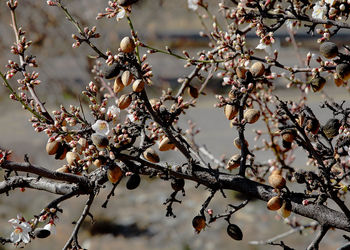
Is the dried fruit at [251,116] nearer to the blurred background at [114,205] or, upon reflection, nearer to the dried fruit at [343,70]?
the dried fruit at [343,70]

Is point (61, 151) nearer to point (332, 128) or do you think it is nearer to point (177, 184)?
point (177, 184)

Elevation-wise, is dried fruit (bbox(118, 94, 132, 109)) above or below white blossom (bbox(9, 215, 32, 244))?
above

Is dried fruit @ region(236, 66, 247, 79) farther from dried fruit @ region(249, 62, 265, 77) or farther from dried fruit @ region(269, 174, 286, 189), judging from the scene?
dried fruit @ region(269, 174, 286, 189)

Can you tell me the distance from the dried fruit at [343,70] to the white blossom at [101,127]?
2.73ft

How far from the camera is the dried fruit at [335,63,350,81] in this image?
1436 millimetres

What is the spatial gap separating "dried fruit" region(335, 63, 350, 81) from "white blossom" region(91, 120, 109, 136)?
2.73 feet

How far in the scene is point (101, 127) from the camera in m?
1.40

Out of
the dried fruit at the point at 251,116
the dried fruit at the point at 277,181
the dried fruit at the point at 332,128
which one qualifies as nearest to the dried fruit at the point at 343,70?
the dried fruit at the point at 332,128

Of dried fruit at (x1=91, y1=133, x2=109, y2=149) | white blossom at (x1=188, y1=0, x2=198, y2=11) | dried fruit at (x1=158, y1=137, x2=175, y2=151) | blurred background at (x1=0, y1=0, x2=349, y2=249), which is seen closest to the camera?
dried fruit at (x1=91, y1=133, x2=109, y2=149)

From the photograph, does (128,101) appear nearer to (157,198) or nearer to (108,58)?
(108,58)

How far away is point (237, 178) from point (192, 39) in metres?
16.8

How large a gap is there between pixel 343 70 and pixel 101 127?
865mm

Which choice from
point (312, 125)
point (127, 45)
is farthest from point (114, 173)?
point (312, 125)

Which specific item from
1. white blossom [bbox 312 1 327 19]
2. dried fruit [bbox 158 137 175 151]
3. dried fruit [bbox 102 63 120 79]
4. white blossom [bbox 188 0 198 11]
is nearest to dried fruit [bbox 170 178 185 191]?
dried fruit [bbox 158 137 175 151]
